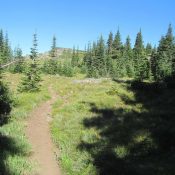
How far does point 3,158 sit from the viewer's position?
15578 millimetres

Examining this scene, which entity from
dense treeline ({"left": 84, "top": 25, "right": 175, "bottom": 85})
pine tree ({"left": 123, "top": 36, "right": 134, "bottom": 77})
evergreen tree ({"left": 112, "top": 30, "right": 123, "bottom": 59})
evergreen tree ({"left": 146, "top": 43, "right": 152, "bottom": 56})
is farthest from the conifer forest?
evergreen tree ({"left": 146, "top": 43, "right": 152, "bottom": 56})

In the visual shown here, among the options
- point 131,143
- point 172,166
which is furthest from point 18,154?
point 172,166

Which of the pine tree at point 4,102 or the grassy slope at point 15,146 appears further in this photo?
the pine tree at point 4,102

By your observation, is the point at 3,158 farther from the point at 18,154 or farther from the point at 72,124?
the point at 72,124

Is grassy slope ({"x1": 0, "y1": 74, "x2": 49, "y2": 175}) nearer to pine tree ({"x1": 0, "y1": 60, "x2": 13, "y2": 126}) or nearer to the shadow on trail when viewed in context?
the shadow on trail

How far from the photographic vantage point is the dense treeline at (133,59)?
7585 cm

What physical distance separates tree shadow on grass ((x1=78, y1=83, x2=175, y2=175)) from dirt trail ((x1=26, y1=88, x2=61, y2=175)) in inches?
77.2

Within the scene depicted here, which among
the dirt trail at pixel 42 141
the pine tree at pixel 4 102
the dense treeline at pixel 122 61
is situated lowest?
the dirt trail at pixel 42 141

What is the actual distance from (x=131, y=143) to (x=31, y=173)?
20.0 feet

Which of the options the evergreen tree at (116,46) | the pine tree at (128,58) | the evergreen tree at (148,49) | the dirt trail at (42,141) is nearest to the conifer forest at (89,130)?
the dirt trail at (42,141)

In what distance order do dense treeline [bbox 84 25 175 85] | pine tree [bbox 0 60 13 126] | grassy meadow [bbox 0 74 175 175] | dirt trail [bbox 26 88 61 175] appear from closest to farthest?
grassy meadow [bbox 0 74 175 175]
dirt trail [bbox 26 88 61 175]
pine tree [bbox 0 60 13 126]
dense treeline [bbox 84 25 175 85]

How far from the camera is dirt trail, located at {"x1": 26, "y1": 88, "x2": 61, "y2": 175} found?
15.8m

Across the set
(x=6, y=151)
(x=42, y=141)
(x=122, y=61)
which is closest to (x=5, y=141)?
(x=6, y=151)

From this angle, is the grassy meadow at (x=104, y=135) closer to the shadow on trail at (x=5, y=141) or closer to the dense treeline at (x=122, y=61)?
the shadow on trail at (x=5, y=141)
